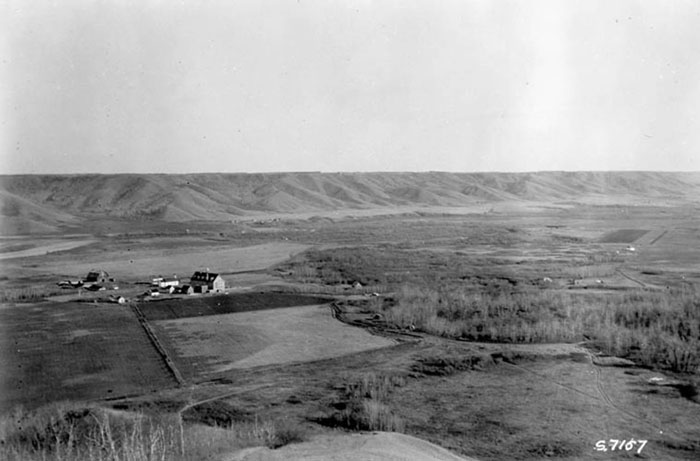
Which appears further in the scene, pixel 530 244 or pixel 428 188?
pixel 428 188

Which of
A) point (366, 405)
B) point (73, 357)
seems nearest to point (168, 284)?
point (73, 357)

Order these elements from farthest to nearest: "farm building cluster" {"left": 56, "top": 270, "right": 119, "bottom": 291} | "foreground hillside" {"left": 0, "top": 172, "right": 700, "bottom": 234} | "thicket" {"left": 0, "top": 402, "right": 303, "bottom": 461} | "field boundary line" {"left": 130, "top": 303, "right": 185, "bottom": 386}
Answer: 1. "foreground hillside" {"left": 0, "top": 172, "right": 700, "bottom": 234}
2. "farm building cluster" {"left": 56, "top": 270, "right": 119, "bottom": 291}
3. "field boundary line" {"left": 130, "top": 303, "right": 185, "bottom": 386}
4. "thicket" {"left": 0, "top": 402, "right": 303, "bottom": 461}

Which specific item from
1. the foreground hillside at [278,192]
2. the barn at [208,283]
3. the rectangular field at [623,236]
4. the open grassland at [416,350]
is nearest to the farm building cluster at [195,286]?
the barn at [208,283]

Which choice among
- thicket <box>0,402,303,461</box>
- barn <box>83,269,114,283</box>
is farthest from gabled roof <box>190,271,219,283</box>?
thicket <box>0,402,303,461</box>

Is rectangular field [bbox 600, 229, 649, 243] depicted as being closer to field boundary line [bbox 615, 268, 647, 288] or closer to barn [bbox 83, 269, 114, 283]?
field boundary line [bbox 615, 268, 647, 288]

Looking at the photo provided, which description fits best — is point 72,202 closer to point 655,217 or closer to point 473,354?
point 655,217

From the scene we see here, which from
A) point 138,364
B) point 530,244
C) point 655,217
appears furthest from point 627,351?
point 655,217

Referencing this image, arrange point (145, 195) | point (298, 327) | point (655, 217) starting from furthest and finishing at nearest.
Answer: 1. point (145, 195)
2. point (655, 217)
3. point (298, 327)
